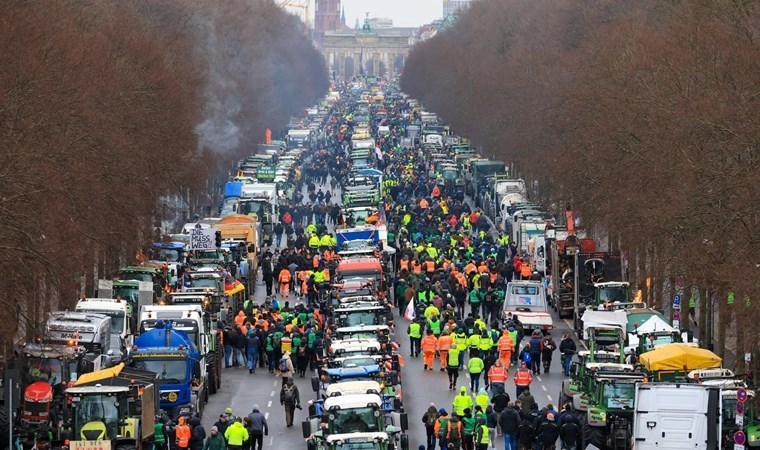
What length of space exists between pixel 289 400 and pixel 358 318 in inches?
304

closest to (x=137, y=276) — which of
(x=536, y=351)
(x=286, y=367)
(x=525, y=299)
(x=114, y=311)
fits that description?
(x=114, y=311)

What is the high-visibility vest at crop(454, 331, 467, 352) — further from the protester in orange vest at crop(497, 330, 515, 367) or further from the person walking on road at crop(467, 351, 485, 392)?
the person walking on road at crop(467, 351, 485, 392)

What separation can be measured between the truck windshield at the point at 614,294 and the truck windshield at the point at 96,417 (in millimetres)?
22032

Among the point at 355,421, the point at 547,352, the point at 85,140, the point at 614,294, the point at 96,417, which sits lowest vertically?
the point at 547,352

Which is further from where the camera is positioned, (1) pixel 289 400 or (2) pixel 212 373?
(2) pixel 212 373

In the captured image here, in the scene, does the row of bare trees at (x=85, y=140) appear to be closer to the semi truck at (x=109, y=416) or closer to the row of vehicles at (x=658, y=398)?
the semi truck at (x=109, y=416)

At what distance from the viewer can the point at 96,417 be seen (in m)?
35.5

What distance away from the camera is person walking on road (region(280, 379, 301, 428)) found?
41.8 metres

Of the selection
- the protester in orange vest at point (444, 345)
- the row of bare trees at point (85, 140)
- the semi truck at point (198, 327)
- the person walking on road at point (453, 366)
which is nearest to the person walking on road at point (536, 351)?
the protester in orange vest at point (444, 345)

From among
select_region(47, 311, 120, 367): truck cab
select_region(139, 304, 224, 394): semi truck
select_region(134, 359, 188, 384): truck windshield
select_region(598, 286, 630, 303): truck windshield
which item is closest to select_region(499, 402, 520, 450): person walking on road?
select_region(134, 359, 188, 384): truck windshield

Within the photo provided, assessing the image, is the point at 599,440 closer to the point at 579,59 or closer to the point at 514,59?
the point at 579,59

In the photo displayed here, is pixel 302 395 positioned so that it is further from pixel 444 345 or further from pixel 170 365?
pixel 170 365

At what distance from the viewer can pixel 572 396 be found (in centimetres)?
3991

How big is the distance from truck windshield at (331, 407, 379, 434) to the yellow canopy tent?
7.69m
